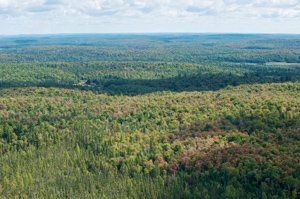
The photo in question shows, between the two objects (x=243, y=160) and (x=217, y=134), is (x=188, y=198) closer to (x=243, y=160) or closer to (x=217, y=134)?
(x=243, y=160)

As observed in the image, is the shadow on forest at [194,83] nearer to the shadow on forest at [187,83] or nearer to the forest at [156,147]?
the shadow on forest at [187,83]

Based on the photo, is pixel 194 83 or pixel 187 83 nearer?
pixel 194 83

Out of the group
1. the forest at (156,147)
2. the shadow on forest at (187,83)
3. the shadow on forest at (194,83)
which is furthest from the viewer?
the shadow on forest at (187,83)

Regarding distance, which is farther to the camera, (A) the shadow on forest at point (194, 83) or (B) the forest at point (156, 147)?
(A) the shadow on forest at point (194, 83)

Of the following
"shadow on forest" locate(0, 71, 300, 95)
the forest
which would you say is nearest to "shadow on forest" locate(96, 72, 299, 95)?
"shadow on forest" locate(0, 71, 300, 95)

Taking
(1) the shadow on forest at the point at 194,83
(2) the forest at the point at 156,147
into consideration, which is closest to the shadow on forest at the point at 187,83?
(1) the shadow on forest at the point at 194,83

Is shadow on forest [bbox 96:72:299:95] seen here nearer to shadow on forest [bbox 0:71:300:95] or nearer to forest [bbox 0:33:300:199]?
shadow on forest [bbox 0:71:300:95]

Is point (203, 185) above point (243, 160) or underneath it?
underneath

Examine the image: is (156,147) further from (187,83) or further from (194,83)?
(187,83)

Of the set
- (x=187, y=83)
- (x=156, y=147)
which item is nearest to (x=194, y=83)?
(x=187, y=83)

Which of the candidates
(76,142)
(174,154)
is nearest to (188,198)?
(174,154)

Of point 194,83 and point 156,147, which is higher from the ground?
point 194,83
